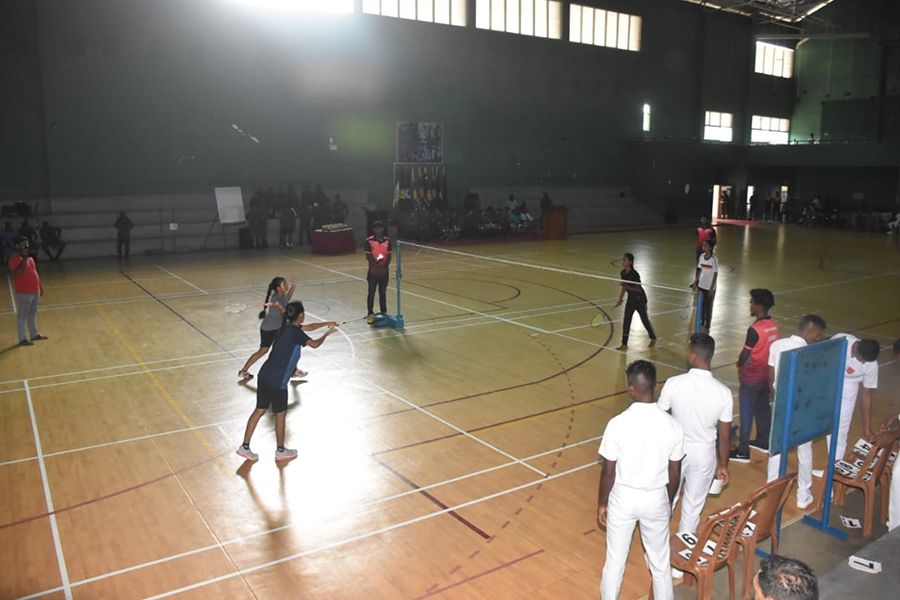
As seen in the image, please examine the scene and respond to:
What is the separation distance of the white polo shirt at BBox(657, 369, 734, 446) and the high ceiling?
4341 centimetres

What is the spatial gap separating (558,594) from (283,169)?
28883mm

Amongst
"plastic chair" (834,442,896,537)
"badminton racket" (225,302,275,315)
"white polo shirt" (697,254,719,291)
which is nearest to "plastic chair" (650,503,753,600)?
"plastic chair" (834,442,896,537)

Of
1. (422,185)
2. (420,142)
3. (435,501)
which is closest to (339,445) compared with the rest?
(435,501)

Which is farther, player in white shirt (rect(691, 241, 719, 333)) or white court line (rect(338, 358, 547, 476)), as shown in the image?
player in white shirt (rect(691, 241, 719, 333))

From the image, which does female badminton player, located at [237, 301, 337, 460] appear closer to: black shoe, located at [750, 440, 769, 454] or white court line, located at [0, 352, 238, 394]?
white court line, located at [0, 352, 238, 394]

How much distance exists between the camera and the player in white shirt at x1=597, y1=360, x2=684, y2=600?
4672mm

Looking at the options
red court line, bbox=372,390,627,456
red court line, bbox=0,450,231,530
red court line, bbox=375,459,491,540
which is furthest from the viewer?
red court line, bbox=372,390,627,456

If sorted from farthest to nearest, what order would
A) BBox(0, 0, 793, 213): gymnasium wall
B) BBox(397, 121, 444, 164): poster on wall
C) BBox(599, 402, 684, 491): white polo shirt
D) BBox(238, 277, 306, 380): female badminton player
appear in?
BBox(397, 121, 444, 164): poster on wall
BBox(0, 0, 793, 213): gymnasium wall
BBox(238, 277, 306, 380): female badminton player
BBox(599, 402, 684, 491): white polo shirt

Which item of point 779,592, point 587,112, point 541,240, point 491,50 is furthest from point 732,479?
point 587,112

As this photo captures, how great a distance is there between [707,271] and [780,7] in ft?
127

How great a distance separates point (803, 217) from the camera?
43.5 m

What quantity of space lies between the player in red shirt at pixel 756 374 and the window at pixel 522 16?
3179cm

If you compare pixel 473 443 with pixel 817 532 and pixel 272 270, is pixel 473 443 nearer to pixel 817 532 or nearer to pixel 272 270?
pixel 817 532

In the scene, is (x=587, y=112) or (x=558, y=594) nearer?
(x=558, y=594)
